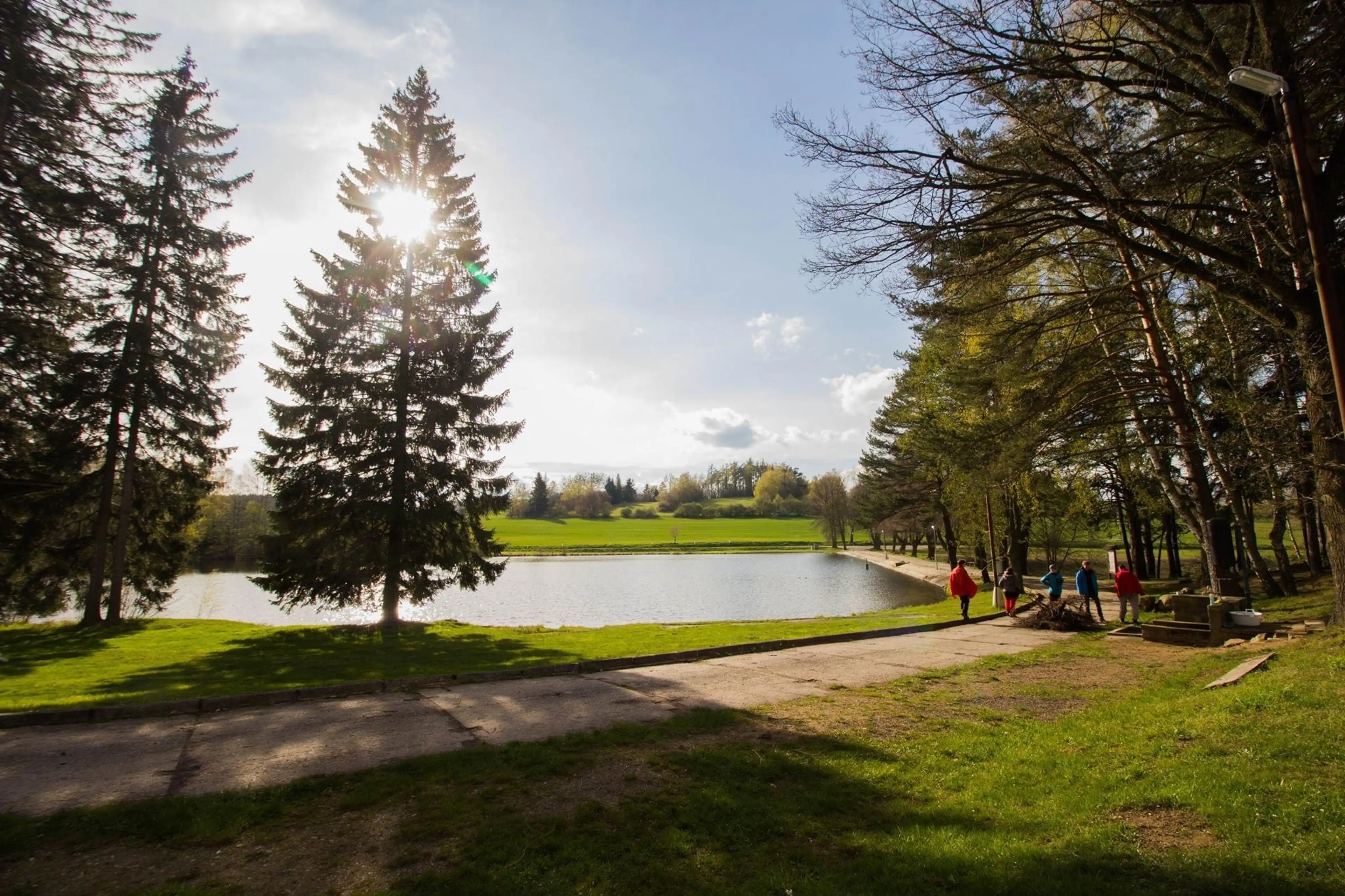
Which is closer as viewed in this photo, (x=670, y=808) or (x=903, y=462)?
(x=670, y=808)

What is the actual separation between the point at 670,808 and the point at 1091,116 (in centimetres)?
1093

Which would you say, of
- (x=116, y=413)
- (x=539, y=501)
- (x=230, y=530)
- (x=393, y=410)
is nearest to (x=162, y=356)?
(x=116, y=413)

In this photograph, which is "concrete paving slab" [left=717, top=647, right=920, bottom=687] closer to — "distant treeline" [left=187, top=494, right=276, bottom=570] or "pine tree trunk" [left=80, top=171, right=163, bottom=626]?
"pine tree trunk" [left=80, top=171, right=163, bottom=626]

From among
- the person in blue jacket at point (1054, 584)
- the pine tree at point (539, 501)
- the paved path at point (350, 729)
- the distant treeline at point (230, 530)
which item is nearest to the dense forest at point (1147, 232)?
the person in blue jacket at point (1054, 584)

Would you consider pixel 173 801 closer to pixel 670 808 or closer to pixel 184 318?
pixel 670 808

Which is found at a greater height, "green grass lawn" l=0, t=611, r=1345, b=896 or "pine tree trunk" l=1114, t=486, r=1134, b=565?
"pine tree trunk" l=1114, t=486, r=1134, b=565

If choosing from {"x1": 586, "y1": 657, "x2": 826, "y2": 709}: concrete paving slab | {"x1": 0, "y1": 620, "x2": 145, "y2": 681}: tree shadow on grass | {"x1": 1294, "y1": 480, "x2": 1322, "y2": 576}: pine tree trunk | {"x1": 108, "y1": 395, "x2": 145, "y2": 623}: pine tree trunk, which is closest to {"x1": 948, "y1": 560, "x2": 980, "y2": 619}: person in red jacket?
{"x1": 586, "y1": 657, "x2": 826, "y2": 709}: concrete paving slab

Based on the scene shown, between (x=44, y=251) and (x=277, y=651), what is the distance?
395 inches

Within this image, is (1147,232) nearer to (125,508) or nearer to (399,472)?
(399,472)

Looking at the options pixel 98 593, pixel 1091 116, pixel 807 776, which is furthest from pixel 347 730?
pixel 98 593

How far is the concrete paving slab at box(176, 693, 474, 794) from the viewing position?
521 cm

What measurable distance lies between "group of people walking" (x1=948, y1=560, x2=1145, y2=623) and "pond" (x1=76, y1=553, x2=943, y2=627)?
6860 millimetres

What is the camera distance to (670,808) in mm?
4363

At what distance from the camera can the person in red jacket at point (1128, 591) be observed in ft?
47.5
